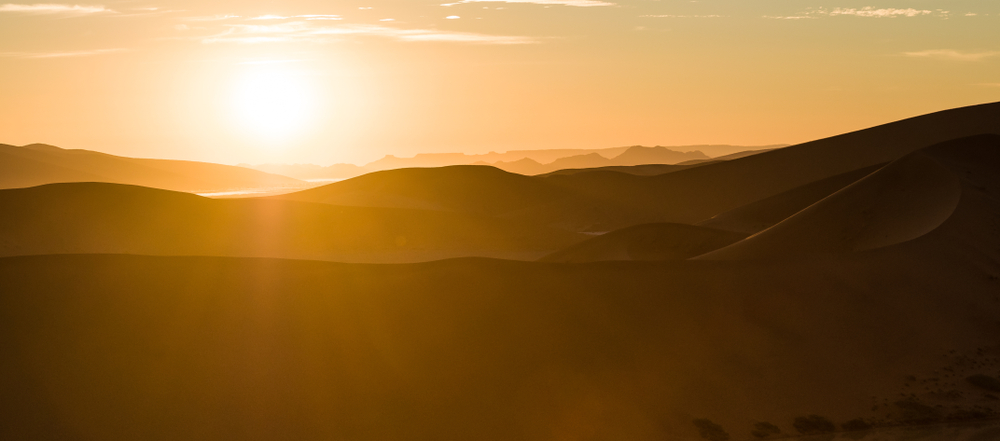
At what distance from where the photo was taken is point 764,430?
17.2m

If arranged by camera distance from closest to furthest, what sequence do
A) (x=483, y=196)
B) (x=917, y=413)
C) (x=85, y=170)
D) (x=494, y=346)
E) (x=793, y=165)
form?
(x=917, y=413) < (x=494, y=346) < (x=793, y=165) < (x=483, y=196) < (x=85, y=170)

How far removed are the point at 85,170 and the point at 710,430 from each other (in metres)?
160

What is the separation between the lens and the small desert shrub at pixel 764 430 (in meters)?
17.1

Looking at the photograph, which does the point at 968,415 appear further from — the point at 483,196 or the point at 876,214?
the point at 483,196

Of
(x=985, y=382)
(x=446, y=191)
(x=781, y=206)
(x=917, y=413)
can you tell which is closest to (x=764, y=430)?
(x=917, y=413)

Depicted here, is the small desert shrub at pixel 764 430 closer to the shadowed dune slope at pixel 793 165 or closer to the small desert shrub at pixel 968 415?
the small desert shrub at pixel 968 415

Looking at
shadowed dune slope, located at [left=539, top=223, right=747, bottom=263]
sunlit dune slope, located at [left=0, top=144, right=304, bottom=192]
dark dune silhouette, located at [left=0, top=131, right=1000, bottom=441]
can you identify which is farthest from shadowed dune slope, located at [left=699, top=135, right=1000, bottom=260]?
sunlit dune slope, located at [left=0, top=144, right=304, bottom=192]

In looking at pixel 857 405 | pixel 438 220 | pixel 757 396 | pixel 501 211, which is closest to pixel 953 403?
pixel 857 405

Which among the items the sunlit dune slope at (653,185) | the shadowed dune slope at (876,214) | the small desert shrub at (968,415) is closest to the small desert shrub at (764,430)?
the small desert shrub at (968,415)

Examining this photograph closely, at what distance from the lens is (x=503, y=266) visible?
23.5 meters

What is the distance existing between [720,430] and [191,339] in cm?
1404

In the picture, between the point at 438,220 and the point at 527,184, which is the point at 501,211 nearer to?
the point at 527,184

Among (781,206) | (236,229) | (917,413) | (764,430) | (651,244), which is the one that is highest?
(917,413)

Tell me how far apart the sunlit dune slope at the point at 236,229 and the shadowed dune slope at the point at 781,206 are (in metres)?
14.0
